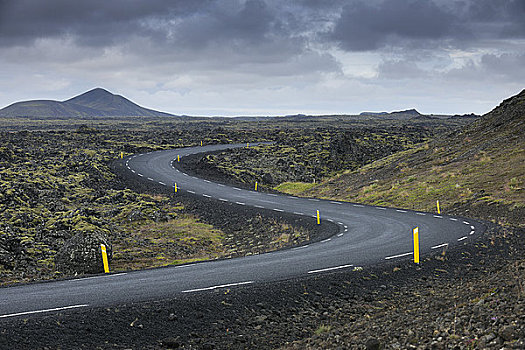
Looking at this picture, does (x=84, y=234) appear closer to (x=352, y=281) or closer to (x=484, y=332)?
(x=352, y=281)

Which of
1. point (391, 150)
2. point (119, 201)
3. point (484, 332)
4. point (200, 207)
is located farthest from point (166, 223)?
point (391, 150)

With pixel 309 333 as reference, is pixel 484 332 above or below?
above

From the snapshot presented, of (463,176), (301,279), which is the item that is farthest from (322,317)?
(463,176)

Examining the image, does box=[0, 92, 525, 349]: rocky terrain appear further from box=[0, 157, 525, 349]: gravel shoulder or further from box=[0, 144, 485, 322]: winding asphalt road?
box=[0, 144, 485, 322]: winding asphalt road

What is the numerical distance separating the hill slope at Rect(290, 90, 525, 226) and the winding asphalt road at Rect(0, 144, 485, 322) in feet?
9.69

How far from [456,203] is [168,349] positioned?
72.2ft

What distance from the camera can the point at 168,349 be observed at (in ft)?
30.2

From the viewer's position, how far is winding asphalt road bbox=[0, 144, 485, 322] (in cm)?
1127

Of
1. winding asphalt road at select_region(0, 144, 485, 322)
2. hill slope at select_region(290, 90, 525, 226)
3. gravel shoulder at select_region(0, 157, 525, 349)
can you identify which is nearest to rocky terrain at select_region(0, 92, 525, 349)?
gravel shoulder at select_region(0, 157, 525, 349)

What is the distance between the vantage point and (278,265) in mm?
14391

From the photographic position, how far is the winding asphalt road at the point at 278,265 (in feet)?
37.0

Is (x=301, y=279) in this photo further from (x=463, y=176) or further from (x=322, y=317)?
(x=463, y=176)

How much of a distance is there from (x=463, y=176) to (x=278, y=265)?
22165 mm

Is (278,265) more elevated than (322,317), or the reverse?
(278,265)
